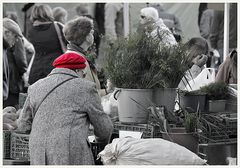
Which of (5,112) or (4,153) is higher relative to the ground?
(5,112)

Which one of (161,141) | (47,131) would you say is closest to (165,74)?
(161,141)

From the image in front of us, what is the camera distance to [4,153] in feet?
13.0

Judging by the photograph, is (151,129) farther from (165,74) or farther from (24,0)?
(24,0)

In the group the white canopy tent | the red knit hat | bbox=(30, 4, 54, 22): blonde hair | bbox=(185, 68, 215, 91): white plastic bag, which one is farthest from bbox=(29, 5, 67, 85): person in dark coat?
the red knit hat

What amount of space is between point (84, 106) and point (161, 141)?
1.63ft

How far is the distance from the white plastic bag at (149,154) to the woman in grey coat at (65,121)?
239 mm

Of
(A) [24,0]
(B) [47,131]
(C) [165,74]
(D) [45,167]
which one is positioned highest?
(A) [24,0]

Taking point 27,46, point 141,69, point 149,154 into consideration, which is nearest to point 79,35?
point 141,69

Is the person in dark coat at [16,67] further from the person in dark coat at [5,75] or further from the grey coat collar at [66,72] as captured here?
the grey coat collar at [66,72]

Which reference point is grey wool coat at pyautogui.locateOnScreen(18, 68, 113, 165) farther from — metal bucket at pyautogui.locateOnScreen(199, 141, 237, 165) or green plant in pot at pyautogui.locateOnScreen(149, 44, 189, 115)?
metal bucket at pyautogui.locateOnScreen(199, 141, 237, 165)

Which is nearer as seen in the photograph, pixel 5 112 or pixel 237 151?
pixel 237 151

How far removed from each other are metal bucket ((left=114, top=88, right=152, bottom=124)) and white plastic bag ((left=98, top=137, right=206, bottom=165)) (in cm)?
48

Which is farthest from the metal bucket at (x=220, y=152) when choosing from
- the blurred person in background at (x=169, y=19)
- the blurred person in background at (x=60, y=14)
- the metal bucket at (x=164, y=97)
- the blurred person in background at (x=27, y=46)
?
the blurred person in background at (x=27, y=46)

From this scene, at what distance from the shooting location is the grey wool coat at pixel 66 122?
11.5 ft
